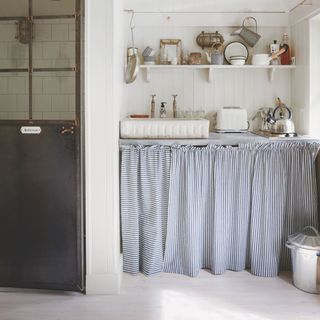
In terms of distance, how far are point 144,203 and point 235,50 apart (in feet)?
5.36

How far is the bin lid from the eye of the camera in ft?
9.55

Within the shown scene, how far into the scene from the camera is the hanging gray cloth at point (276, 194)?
317 cm

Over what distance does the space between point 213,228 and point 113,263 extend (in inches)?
31.8

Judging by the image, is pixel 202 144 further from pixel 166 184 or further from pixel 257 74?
pixel 257 74

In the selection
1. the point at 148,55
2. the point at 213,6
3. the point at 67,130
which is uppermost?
the point at 213,6

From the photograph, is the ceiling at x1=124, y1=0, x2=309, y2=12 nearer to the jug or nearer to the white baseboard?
the jug

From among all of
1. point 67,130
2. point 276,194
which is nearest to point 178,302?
point 276,194

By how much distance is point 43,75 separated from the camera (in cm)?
302

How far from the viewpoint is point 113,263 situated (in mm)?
2891

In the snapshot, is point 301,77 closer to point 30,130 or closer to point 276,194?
point 276,194

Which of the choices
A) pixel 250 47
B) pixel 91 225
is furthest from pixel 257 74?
pixel 91 225

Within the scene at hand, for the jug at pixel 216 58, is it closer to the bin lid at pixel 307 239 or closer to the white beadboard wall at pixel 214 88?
the white beadboard wall at pixel 214 88

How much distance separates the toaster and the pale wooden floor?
1269mm

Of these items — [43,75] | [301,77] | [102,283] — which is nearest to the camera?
[102,283]
